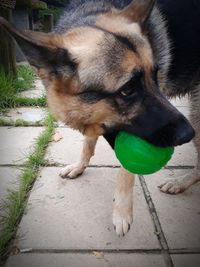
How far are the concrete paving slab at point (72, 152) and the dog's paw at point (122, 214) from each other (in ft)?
2.59

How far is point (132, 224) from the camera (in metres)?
2.58

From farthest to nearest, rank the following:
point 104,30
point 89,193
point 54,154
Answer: point 54,154
point 89,193
point 104,30

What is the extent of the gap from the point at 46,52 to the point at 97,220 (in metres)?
1.24

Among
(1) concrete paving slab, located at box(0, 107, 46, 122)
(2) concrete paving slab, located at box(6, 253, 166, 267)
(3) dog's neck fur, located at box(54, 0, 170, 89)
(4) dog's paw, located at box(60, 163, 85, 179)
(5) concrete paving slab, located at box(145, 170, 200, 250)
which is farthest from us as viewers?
(1) concrete paving slab, located at box(0, 107, 46, 122)

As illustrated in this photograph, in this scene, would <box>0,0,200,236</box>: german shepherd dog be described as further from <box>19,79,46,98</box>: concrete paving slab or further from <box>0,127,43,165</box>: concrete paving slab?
<box>19,79,46,98</box>: concrete paving slab

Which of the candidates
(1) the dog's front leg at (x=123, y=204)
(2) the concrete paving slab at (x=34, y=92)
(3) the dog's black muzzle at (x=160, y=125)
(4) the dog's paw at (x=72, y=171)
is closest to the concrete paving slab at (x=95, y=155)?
(4) the dog's paw at (x=72, y=171)

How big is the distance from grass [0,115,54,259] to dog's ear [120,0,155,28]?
155 centimetres

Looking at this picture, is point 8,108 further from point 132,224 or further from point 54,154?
point 132,224

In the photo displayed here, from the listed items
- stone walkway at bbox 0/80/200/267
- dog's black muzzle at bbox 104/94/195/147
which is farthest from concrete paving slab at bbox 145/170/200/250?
dog's black muzzle at bbox 104/94/195/147

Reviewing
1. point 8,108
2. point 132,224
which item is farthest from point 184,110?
point 132,224

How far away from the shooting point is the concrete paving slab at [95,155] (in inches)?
138

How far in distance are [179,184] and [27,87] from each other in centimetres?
378

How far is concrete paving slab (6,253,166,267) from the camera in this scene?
7.10ft

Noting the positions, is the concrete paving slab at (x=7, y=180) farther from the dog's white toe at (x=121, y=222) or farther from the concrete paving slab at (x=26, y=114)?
the concrete paving slab at (x=26, y=114)
